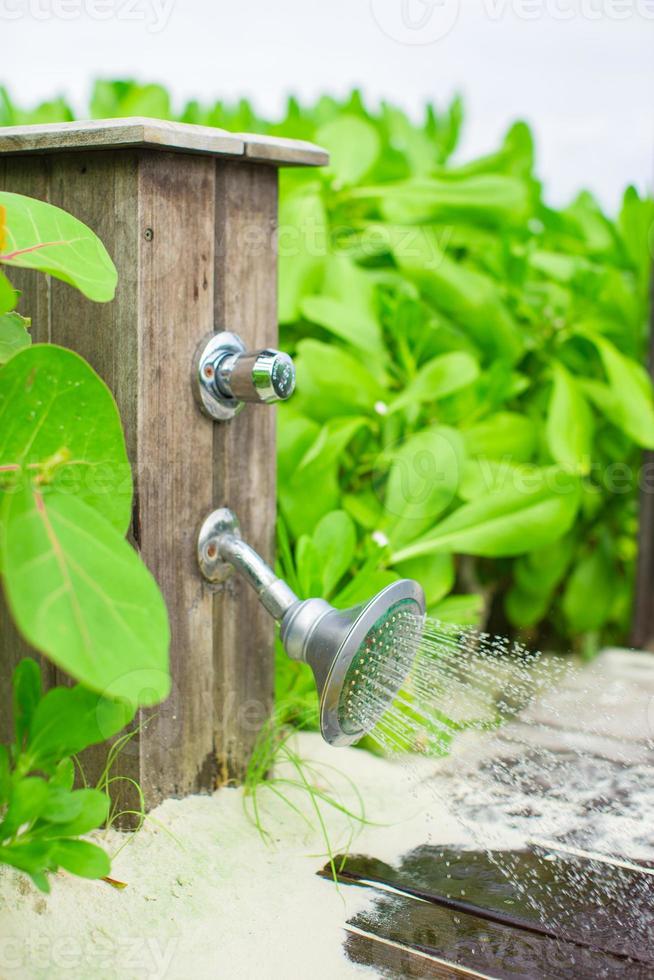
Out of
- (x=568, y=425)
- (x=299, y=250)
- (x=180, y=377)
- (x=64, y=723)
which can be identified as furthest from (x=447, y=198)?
(x=64, y=723)

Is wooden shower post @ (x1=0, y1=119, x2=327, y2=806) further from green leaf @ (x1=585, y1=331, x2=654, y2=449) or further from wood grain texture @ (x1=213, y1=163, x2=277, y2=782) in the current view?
green leaf @ (x1=585, y1=331, x2=654, y2=449)

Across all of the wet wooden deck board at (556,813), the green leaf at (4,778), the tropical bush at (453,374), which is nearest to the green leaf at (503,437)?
the tropical bush at (453,374)

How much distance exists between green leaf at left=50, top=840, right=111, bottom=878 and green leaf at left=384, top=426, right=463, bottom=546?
2.19 ft

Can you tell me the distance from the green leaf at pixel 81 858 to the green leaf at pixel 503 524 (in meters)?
0.64

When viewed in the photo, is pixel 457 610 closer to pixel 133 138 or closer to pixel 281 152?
pixel 281 152

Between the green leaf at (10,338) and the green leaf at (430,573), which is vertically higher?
the green leaf at (10,338)

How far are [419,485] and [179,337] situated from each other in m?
0.44

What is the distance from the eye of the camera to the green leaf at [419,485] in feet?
4.18

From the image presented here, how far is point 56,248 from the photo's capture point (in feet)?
2.41

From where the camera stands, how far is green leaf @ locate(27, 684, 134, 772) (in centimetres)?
70

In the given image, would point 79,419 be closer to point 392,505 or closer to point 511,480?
point 392,505

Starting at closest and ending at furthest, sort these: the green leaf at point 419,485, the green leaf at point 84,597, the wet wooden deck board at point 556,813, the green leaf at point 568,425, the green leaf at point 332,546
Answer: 1. the green leaf at point 84,597
2. the wet wooden deck board at point 556,813
3. the green leaf at point 332,546
4. the green leaf at point 419,485
5. the green leaf at point 568,425

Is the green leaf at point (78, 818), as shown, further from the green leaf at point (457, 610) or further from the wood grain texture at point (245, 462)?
the green leaf at point (457, 610)

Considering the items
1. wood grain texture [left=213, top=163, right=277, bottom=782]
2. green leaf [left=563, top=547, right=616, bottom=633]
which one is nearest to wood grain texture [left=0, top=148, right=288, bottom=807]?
wood grain texture [left=213, top=163, right=277, bottom=782]
